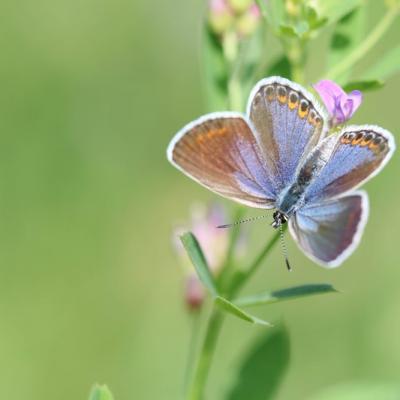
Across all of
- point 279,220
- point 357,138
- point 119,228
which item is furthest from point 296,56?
point 119,228

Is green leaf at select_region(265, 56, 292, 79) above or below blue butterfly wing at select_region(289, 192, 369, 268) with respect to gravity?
above

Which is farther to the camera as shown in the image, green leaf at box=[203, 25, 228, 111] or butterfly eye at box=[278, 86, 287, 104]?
green leaf at box=[203, 25, 228, 111]

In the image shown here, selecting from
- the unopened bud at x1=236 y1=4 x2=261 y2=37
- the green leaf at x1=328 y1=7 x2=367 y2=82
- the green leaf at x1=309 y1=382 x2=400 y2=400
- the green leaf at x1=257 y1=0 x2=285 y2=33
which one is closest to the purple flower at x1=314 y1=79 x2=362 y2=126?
the green leaf at x1=257 y1=0 x2=285 y2=33

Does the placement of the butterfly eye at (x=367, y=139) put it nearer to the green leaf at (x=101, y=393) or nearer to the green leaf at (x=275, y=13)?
the green leaf at (x=275, y=13)

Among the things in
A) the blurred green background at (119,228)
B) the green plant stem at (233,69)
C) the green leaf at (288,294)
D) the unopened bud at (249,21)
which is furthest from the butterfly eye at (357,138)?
the blurred green background at (119,228)

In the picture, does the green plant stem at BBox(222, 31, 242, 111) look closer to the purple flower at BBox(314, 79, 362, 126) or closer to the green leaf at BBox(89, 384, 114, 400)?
the purple flower at BBox(314, 79, 362, 126)

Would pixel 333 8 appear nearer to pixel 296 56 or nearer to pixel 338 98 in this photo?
pixel 296 56
